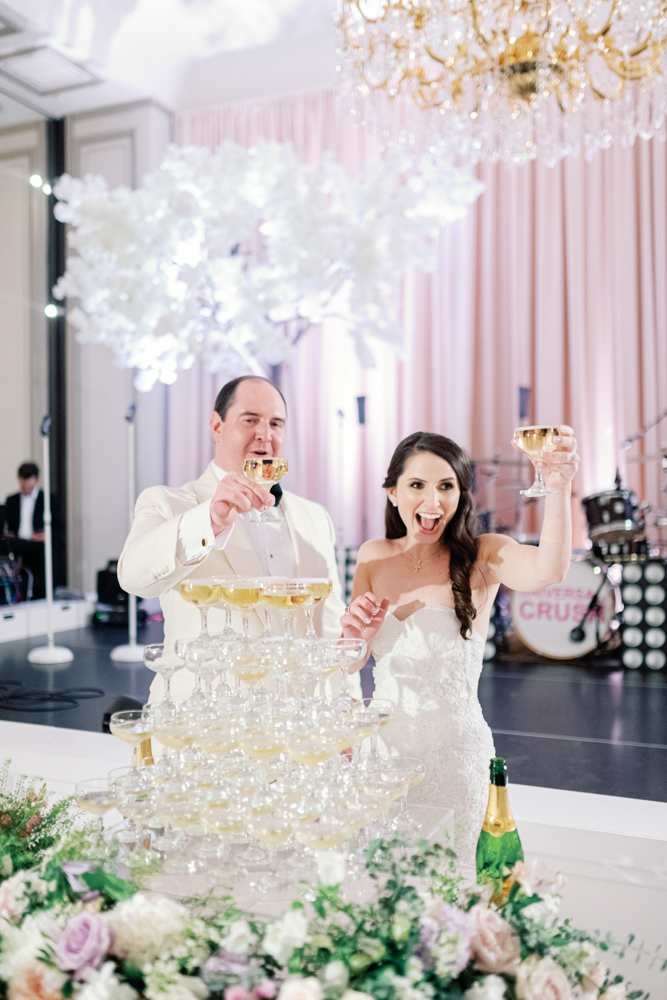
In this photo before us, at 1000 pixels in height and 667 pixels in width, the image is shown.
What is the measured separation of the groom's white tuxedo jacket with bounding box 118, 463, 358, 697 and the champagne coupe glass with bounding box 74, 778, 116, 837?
27.2 inches

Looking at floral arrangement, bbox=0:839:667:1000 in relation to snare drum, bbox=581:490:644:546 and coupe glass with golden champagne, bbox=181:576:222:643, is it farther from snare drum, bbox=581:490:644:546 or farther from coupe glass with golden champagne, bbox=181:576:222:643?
snare drum, bbox=581:490:644:546

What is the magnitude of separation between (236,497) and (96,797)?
2.19 ft

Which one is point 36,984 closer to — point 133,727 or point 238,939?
point 238,939

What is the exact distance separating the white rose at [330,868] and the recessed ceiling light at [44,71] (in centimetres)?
905

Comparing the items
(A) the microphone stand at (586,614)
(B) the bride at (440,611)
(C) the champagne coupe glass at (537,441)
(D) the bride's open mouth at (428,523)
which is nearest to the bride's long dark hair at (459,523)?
(B) the bride at (440,611)

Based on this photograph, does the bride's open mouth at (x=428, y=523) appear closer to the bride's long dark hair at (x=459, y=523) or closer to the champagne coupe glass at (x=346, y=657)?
the bride's long dark hair at (x=459, y=523)

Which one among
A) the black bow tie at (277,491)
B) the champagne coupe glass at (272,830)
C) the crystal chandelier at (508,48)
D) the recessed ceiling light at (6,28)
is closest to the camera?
the champagne coupe glass at (272,830)

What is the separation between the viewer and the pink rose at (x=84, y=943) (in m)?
1.24

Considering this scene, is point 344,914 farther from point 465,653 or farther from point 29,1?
point 29,1

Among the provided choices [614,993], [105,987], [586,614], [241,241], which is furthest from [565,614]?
[105,987]

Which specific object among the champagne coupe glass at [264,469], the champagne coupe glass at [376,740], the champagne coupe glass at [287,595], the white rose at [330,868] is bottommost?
the white rose at [330,868]

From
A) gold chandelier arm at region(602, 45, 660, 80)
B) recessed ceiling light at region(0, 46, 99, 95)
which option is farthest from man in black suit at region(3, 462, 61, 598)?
gold chandelier arm at region(602, 45, 660, 80)

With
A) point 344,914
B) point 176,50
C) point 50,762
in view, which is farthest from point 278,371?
point 344,914

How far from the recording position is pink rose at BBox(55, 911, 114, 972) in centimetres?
124
